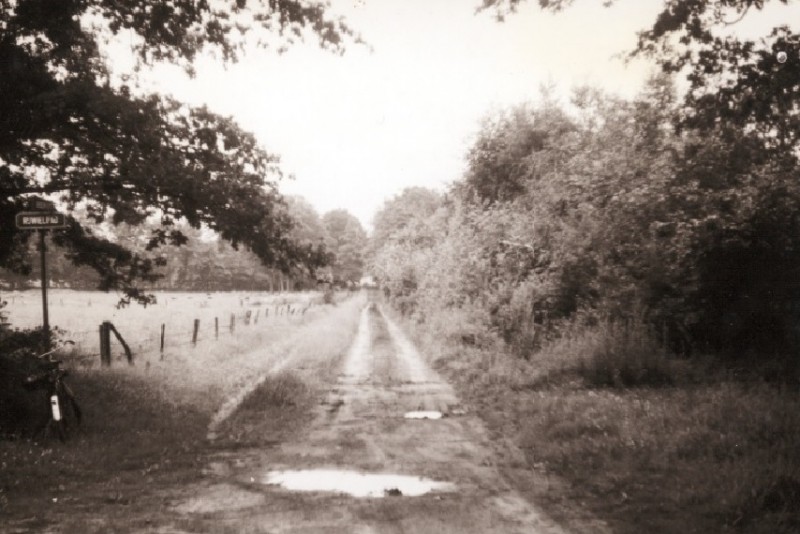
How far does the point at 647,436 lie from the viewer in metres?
8.17

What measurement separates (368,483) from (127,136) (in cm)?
724

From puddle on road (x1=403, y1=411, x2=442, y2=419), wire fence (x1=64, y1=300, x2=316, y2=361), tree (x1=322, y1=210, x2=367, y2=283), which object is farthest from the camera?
tree (x1=322, y1=210, x2=367, y2=283)

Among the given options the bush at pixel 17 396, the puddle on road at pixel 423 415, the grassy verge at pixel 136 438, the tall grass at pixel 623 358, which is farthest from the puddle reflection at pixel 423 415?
the bush at pixel 17 396

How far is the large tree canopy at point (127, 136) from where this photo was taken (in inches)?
373

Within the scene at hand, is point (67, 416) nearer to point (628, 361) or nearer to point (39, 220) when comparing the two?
point (39, 220)

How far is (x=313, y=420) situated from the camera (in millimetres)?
11062

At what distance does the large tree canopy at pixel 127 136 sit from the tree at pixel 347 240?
100m

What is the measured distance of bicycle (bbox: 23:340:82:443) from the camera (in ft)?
28.5

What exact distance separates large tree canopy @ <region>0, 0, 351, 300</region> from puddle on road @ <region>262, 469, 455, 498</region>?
16.8 feet

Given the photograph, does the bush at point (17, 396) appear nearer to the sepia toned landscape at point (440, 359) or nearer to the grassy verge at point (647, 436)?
the sepia toned landscape at point (440, 359)

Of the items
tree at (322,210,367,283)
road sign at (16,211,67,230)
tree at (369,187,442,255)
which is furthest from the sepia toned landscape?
tree at (322,210,367,283)

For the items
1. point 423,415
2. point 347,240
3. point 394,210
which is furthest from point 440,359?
point 347,240

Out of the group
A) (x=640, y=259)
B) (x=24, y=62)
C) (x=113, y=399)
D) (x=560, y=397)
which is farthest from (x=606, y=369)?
(x=24, y=62)

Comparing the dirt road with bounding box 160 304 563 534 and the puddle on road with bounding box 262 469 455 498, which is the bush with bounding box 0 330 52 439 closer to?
the dirt road with bounding box 160 304 563 534
